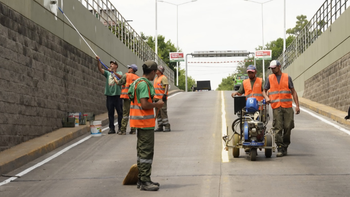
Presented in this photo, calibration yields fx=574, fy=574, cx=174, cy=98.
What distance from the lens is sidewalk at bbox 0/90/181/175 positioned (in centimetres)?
1089

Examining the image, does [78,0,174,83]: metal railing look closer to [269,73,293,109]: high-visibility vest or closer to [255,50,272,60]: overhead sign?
[269,73,293,109]: high-visibility vest

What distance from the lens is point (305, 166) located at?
10188 mm

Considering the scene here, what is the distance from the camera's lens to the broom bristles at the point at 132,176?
8.81 metres

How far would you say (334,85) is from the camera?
23.5m

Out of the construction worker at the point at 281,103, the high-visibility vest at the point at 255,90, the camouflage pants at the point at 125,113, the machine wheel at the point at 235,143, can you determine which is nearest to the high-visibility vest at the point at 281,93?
A: the construction worker at the point at 281,103

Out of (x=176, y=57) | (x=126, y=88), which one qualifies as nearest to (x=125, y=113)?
(x=126, y=88)

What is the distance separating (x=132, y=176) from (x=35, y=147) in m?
4.40

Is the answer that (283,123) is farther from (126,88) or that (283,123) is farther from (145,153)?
(126,88)

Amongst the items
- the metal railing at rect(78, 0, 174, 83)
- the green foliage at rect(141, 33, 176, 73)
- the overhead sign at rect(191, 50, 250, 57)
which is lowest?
the metal railing at rect(78, 0, 174, 83)

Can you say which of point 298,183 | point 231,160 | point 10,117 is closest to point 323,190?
point 298,183

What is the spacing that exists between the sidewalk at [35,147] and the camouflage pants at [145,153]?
→ 324 cm

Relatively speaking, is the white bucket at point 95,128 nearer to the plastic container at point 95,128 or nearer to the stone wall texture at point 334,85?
the plastic container at point 95,128

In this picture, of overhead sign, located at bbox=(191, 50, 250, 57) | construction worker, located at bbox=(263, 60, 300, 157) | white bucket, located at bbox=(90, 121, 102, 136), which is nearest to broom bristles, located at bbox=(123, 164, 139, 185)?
construction worker, located at bbox=(263, 60, 300, 157)

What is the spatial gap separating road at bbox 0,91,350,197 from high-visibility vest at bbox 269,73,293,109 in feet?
3.55
